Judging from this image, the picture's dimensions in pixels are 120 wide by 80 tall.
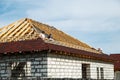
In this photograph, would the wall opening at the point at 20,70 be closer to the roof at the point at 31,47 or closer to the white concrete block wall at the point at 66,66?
the roof at the point at 31,47

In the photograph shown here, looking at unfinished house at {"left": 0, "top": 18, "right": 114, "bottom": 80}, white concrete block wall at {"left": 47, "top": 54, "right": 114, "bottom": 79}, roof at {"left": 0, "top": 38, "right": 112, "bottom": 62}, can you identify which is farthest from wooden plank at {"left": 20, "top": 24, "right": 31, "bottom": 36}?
white concrete block wall at {"left": 47, "top": 54, "right": 114, "bottom": 79}

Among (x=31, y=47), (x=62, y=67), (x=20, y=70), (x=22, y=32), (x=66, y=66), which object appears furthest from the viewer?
(x=22, y=32)

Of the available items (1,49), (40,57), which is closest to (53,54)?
(40,57)

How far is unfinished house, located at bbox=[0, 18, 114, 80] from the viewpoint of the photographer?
14.0m

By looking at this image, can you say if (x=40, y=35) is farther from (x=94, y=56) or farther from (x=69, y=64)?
(x=94, y=56)

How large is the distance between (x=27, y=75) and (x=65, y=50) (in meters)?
2.18

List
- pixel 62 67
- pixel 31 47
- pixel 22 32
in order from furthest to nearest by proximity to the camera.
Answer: pixel 22 32
pixel 62 67
pixel 31 47

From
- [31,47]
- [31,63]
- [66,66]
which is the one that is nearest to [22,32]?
[31,47]

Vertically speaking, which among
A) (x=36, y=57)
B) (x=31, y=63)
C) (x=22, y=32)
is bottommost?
(x=31, y=63)

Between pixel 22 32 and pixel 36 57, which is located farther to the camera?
pixel 22 32

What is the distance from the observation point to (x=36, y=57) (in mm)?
14109

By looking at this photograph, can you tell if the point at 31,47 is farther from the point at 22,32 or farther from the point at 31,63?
the point at 22,32

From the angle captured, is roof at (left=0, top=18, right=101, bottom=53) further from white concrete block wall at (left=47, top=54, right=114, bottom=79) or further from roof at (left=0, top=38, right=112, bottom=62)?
white concrete block wall at (left=47, top=54, right=114, bottom=79)

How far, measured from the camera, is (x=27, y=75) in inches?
586
